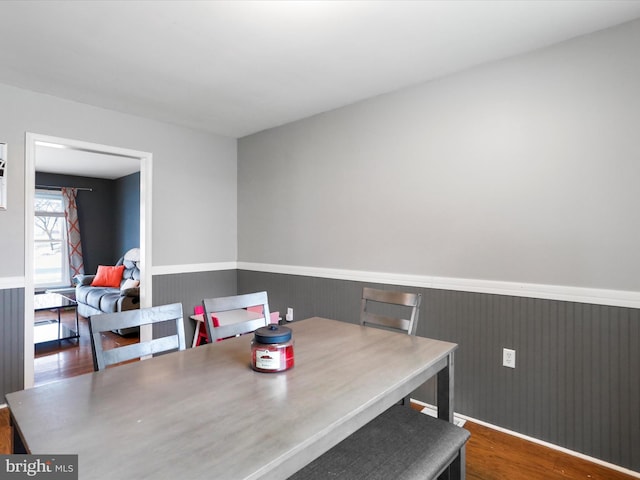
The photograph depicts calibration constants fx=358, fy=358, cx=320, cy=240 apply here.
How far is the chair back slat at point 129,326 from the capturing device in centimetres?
139

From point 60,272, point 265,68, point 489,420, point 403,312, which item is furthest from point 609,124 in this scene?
point 60,272

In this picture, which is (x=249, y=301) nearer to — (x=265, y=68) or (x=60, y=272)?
(x=265, y=68)

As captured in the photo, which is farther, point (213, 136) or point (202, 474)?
point (213, 136)

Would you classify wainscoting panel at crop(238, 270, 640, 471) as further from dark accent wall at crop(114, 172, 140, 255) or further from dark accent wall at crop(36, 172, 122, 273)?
dark accent wall at crop(36, 172, 122, 273)

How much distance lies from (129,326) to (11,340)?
2.01m

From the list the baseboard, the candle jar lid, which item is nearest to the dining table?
the candle jar lid

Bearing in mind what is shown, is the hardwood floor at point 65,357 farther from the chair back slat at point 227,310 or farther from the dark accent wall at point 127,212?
the chair back slat at point 227,310

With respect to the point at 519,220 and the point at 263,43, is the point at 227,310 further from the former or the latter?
the point at 519,220

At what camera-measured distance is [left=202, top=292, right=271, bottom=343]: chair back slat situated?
1762 millimetres

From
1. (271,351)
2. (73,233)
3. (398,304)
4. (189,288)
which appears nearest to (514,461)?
(398,304)

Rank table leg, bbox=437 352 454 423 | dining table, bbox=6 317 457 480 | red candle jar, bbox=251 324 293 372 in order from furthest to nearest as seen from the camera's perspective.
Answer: table leg, bbox=437 352 454 423 → red candle jar, bbox=251 324 293 372 → dining table, bbox=6 317 457 480

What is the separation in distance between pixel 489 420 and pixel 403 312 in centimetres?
89

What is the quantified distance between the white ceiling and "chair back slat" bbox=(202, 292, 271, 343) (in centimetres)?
149

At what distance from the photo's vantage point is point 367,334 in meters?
1.80
